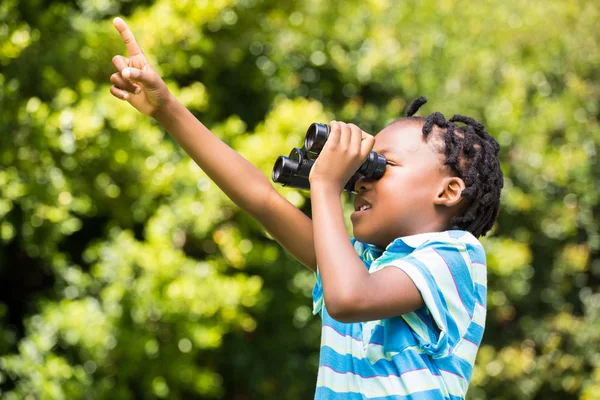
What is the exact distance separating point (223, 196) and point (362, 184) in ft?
9.82

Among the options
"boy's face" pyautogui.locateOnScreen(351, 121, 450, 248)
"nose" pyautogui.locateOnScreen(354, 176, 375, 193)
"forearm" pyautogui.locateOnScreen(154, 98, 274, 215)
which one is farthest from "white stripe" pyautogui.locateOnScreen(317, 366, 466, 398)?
"forearm" pyautogui.locateOnScreen(154, 98, 274, 215)

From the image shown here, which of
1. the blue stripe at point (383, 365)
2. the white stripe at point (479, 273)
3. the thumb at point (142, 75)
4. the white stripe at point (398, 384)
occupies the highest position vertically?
the thumb at point (142, 75)

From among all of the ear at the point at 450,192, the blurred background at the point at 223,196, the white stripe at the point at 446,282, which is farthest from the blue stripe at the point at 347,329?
the blurred background at the point at 223,196

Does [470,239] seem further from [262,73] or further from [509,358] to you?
[509,358]

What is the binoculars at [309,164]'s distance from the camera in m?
1.81

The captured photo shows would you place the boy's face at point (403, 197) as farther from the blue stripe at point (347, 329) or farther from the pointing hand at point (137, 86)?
the pointing hand at point (137, 86)

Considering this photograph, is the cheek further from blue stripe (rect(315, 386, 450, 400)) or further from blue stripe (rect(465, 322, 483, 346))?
blue stripe (rect(315, 386, 450, 400))

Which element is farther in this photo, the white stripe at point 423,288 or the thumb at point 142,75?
the thumb at point 142,75

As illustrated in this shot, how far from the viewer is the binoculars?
1806 mm

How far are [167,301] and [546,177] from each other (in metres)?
3.80

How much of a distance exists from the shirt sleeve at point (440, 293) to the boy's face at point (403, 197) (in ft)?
0.36

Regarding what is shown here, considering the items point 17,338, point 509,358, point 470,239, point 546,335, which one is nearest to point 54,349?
point 17,338

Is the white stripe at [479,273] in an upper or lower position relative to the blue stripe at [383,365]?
upper

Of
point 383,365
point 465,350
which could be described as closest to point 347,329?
point 383,365
